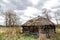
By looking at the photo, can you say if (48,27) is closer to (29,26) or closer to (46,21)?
(46,21)

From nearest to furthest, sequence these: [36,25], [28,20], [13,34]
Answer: [13,34], [36,25], [28,20]

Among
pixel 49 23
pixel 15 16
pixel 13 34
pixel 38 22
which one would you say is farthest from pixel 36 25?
pixel 15 16

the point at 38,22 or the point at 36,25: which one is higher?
the point at 38,22

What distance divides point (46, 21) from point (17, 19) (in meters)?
20.7

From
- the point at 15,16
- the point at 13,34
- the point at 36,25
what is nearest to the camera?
the point at 13,34

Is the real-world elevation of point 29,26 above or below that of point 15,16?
below

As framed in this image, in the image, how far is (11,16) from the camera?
46156mm

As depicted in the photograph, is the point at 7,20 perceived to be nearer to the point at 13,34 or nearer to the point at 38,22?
the point at 38,22

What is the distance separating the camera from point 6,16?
4603 cm

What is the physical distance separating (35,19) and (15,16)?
18055mm

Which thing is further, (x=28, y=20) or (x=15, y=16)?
(x=15, y=16)

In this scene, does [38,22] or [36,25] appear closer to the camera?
[36,25]

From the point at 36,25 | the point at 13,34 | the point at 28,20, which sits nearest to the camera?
the point at 13,34

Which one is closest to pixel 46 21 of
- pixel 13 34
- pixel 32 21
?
pixel 32 21
